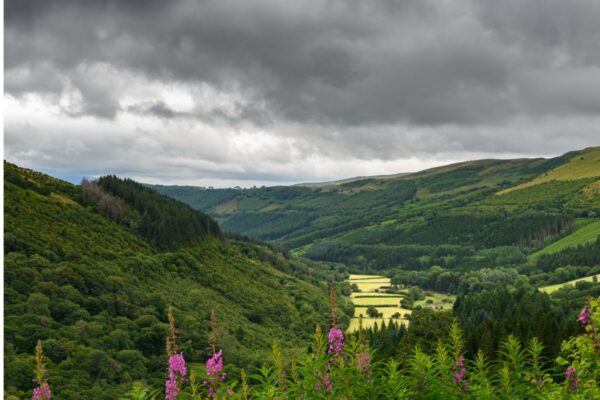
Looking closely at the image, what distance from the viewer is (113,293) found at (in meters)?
126

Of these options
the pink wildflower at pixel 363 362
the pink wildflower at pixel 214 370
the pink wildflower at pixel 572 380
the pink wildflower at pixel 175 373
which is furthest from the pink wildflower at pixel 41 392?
the pink wildflower at pixel 572 380

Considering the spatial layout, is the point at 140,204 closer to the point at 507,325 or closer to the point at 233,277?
the point at 233,277

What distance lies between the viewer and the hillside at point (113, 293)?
9088 centimetres

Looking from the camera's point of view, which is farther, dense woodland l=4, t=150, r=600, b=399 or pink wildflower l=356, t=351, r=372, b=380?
dense woodland l=4, t=150, r=600, b=399

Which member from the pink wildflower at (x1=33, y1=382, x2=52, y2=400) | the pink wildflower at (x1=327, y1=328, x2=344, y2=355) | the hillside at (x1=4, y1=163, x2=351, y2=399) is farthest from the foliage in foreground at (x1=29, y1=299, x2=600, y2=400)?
the hillside at (x1=4, y1=163, x2=351, y2=399)

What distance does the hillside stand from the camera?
298ft

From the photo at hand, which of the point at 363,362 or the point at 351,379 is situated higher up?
the point at 363,362

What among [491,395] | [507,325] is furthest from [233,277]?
[491,395]

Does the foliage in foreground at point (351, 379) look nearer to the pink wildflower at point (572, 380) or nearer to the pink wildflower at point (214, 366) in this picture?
the pink wildflower at point (214, 366)

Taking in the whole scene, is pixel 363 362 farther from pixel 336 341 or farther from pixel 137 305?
pixel 137 305

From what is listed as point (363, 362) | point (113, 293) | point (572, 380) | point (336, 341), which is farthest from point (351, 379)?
point (113, 293)

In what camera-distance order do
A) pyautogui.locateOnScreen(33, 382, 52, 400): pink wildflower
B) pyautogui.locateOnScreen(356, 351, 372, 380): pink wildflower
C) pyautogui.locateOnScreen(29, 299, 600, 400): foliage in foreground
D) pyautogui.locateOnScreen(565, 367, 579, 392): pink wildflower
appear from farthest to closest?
pyautogui.locateOnScreen(565, 367, 579, 392): pink wildflower
pyautogui.locateOnScreen(356, 351, 372, 380): pink wildflower
pyautogui.locateOnScreen(29, 299, 600, 400): foliage in foreground
pyautogui.locateOnScreen(33, 382, 52, 400): pink wildflower

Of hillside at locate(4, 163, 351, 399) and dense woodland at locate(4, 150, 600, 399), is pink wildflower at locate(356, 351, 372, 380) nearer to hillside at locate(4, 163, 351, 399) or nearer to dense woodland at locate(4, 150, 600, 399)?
dense woodland at locate(4, 150, 600, 399)

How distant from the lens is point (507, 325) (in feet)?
269
